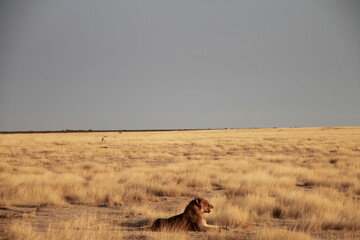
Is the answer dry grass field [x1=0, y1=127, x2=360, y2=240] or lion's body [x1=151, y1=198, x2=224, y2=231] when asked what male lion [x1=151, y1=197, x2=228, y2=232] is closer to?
lion's body [x1=151, y1=198, x2=224, y2=231]

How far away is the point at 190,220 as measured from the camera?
21.4 feet

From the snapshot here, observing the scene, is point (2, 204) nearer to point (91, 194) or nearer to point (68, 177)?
point (91, 194)

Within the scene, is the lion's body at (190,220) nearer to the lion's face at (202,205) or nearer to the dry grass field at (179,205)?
the lion's face at (202,205)

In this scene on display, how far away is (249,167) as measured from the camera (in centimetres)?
→ 1778

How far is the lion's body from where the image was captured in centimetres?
642

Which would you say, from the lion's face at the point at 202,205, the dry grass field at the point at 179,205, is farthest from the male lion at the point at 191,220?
the dry grass field at the point at 179,205

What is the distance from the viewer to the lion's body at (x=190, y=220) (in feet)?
21.1

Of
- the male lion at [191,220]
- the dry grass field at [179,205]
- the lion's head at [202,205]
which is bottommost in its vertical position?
the dry grass field at [179,205]

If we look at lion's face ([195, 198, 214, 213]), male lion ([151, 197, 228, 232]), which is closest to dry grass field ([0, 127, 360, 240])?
male lion ([151, 197, 228, 232])

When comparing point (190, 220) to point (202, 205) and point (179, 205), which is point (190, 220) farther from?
point (179, 205)

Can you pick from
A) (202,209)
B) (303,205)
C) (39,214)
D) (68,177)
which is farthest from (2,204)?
(303,205)

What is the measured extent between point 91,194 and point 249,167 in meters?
9.44

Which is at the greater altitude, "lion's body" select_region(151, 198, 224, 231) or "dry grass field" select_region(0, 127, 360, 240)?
"lion's body" select_region(151, 198, 224, 231)

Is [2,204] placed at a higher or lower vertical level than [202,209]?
lower
